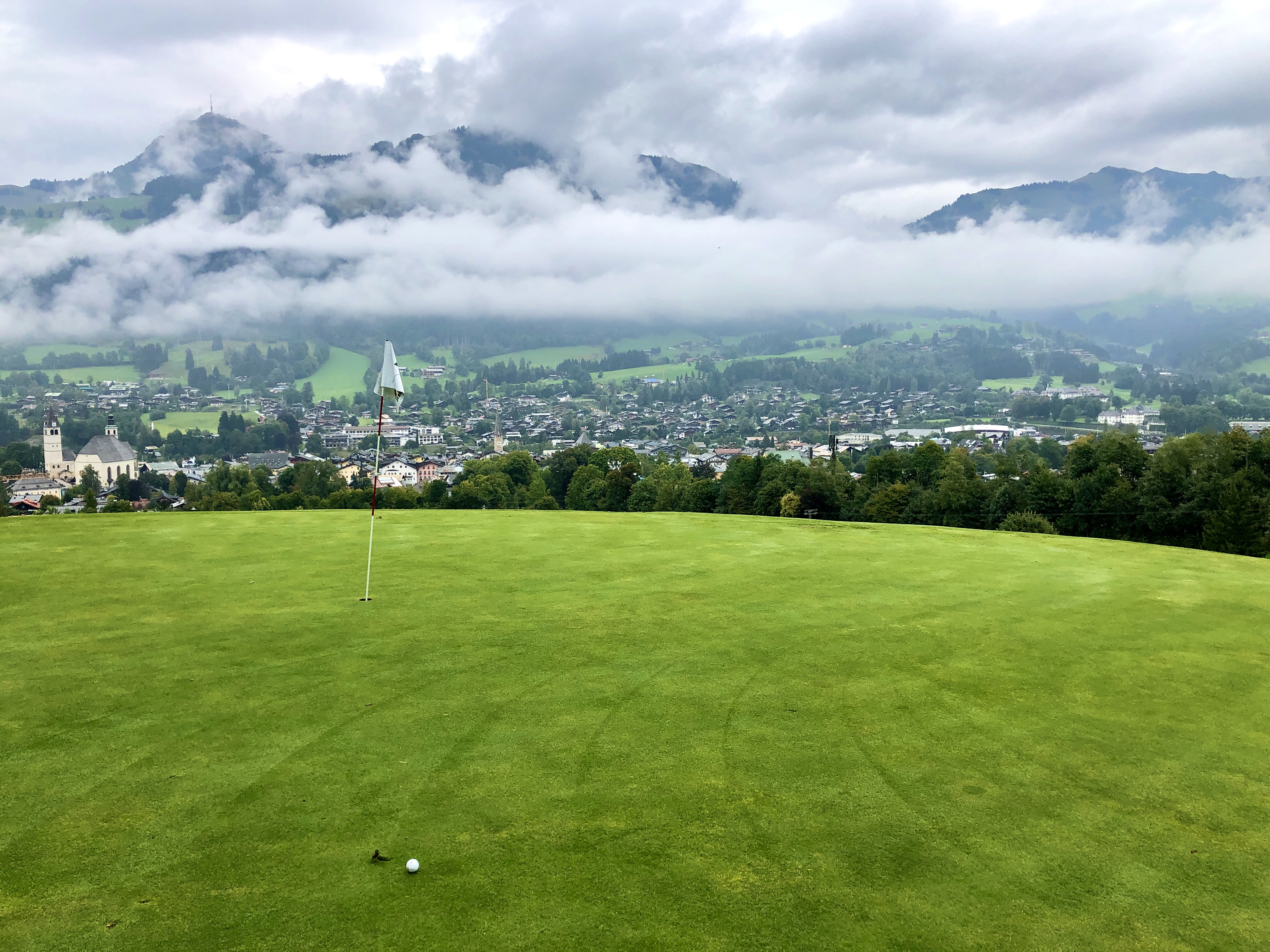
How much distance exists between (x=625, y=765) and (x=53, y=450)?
520ft

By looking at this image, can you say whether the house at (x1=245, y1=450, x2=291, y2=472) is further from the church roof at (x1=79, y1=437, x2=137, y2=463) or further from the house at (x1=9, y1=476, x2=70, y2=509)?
the house at (x1=9, y1=476, x2=70, y2=509)

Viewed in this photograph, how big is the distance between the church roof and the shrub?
138008mm

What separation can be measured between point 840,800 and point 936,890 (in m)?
1.36

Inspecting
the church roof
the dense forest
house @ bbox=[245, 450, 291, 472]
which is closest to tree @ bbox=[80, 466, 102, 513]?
the church roof

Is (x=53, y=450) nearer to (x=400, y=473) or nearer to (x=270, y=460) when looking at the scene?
(x=270, y=460)

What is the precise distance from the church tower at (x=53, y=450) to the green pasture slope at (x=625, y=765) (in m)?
144

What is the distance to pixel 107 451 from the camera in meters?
137

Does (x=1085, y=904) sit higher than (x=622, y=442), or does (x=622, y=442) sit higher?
(x=1085, y=904)

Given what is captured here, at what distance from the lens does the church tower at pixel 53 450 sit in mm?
134750

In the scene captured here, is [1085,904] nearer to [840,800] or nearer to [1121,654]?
[840,800]

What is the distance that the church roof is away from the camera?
5325 inches

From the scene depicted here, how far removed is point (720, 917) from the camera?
233 inches

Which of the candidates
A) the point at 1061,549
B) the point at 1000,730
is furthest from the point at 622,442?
the point at 1000,730

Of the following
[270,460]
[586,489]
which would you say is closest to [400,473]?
[270,460]
